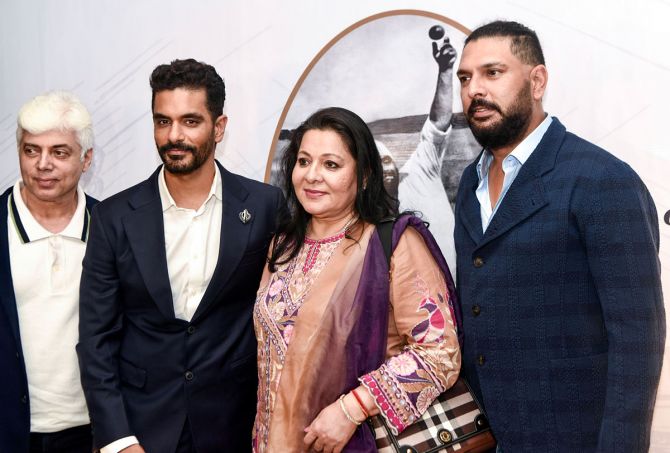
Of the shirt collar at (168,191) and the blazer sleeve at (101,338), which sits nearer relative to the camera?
the blazer sleeve at (101,338)

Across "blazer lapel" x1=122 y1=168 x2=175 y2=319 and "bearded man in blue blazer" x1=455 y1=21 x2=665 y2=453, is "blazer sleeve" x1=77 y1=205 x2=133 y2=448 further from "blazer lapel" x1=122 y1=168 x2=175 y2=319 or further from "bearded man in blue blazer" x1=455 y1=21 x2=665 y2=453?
"bearded man in blue blazer" x1=455 y1=21 x2=665 y2=453

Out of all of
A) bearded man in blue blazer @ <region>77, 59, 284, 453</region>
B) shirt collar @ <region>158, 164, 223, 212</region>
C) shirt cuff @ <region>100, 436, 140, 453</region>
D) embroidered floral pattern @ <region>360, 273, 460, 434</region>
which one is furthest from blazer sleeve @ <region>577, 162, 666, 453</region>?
shirt cuff @ <region>100, 436, 140, 453</region>

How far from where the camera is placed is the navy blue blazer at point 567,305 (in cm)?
153

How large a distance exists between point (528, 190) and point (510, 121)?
0.64ft

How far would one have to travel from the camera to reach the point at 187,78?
219 centimetres

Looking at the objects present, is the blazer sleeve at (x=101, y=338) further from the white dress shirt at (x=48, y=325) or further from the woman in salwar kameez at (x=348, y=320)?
the woman in salwar kameez at (x=348, y=320)

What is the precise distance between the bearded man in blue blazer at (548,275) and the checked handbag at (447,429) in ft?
0.14

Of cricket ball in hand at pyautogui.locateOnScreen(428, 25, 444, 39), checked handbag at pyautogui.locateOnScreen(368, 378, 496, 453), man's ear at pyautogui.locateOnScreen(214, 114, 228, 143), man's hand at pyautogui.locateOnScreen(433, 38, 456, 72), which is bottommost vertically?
checked handbag at pyautogui.locateOnScreen(368, 378, 496, 453)

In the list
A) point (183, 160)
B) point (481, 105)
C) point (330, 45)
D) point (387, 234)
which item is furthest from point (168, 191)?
point (481, 105)

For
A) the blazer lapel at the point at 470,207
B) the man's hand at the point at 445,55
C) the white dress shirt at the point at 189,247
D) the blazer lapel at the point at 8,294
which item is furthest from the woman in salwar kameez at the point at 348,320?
the blazer lapel at the point at 8,294

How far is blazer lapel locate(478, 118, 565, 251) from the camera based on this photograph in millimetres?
1700

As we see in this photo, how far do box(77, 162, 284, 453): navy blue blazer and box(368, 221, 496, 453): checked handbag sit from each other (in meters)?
0.52

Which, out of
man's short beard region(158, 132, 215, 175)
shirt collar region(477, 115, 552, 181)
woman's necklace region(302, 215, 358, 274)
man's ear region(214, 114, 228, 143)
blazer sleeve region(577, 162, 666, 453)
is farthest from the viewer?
man's ear region(214, 114, 228, 143)

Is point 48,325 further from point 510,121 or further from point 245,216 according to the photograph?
point 510,121
